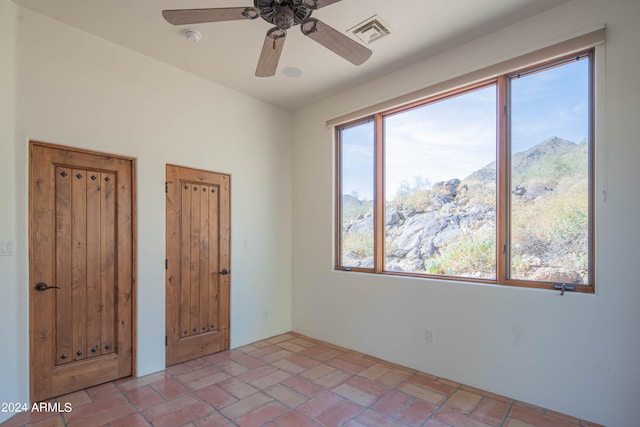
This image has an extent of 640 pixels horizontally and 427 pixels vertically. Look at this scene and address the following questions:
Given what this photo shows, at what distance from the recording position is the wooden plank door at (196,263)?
3355 millimetres

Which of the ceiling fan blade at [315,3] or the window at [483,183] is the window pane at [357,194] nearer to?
the window at [483,183]

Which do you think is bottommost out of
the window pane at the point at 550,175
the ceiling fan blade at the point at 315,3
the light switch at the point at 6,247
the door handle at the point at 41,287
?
the door handle at the point at 41,287

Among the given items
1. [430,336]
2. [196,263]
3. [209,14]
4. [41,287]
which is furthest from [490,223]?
[41,287]

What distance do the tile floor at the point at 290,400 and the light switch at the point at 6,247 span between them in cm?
116

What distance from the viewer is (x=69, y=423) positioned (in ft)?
7.49

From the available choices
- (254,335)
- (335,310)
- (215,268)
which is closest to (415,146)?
(335,310)

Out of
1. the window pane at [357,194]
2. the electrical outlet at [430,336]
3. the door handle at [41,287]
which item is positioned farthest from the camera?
the window pane at [357,194]

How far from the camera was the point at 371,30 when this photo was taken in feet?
8.96

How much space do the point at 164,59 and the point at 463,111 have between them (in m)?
2.94

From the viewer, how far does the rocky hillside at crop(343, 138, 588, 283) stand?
245cm

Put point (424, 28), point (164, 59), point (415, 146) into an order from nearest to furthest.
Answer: point (424, 28) → point (164, 59) → point (415, 146)

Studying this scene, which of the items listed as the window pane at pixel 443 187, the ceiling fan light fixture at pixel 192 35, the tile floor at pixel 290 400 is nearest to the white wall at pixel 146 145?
the tile floor at pixel 290 400

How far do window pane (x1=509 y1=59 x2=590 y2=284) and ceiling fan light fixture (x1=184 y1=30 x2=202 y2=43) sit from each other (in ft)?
8.77

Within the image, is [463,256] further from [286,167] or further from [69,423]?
[69,423]
